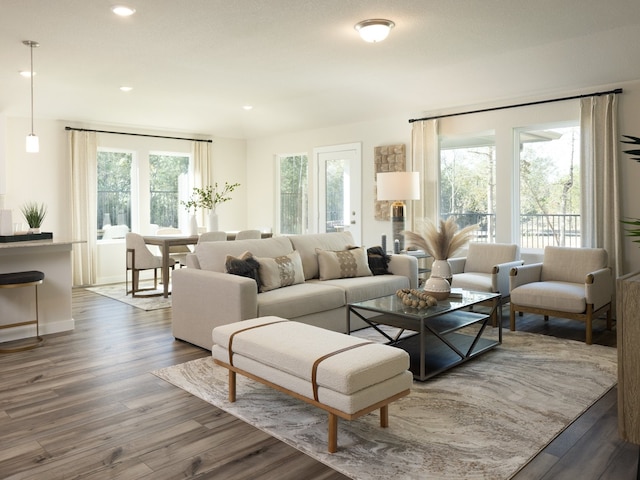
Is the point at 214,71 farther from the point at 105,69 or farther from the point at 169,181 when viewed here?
the point at 169,181

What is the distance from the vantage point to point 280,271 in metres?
4.38

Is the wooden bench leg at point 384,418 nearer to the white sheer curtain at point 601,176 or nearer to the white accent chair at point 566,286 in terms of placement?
the white accent chair at point 566,286

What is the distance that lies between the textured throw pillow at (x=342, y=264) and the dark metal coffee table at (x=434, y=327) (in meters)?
0.92

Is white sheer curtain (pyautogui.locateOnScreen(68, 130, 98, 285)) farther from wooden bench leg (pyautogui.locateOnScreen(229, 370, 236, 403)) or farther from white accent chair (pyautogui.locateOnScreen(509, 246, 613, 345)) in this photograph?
white accent chair (pyautogui.locateOnScreen(509, 246, 613, 345))

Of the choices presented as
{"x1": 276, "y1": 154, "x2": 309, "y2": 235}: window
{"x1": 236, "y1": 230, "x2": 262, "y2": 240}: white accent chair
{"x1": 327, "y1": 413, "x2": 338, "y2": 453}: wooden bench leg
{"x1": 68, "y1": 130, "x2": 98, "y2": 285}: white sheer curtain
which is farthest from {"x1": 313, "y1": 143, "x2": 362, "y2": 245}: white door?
{"x1": 327, "y1": 413, "x2": 338, "y2": 453}: wooden bench leg

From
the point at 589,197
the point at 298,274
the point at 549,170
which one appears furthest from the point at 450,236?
the point at 549,170

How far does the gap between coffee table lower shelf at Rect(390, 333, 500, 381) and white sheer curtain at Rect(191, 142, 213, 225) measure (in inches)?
224

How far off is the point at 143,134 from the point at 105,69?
261 centimetres

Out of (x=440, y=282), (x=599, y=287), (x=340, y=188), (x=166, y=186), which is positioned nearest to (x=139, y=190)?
(x=166, y=186)

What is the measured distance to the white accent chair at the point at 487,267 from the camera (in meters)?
4.92

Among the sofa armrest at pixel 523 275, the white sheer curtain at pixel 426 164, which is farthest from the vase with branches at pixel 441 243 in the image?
the white sheer curtain at pixel 426 164

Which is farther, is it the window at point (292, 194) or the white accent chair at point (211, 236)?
the window at point (292, 194)

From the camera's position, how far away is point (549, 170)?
586cm

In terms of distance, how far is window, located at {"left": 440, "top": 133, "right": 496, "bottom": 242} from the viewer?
6.37 m
